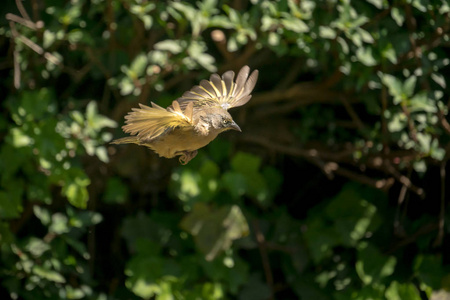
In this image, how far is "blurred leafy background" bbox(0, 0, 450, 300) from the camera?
2.94 meters

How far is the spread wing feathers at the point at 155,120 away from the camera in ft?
5.38

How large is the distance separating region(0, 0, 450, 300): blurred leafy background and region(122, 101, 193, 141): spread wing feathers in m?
1.11

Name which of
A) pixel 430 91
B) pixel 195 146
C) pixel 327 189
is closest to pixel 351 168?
pixel 327 189

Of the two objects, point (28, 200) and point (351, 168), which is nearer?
point (28, 200)

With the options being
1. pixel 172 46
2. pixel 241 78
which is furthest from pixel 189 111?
pixel 172 46

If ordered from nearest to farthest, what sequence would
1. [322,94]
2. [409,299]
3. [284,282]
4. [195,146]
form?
[195,146] < [409,299] < [322,94] < [284,282]

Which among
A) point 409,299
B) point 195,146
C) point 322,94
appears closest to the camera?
point 195,146

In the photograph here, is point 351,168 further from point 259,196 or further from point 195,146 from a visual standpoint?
point 195,146

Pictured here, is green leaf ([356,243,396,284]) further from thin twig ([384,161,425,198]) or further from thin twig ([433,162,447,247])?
thin twig ([384,161,425,198])

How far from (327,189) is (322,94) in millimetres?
603

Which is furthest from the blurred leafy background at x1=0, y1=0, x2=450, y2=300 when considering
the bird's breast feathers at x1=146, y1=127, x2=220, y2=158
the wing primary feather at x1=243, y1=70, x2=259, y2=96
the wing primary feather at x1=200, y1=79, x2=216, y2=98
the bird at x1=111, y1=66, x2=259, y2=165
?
the bird's breast feathers at x1=146, y1=127, x2=220, y2=158

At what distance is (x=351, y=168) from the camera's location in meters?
3.58

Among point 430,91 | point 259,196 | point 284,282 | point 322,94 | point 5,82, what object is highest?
point 430,91

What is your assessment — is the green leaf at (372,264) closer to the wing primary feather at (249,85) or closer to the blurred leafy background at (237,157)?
the blurred leafy background at (237,157)
